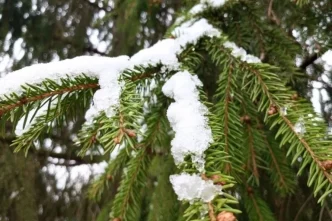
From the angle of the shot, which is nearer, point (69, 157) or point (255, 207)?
point (255, 207)

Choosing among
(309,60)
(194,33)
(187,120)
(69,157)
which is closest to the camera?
(187,120)

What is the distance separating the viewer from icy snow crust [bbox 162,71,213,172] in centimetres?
62

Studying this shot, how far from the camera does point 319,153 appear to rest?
0.66 m

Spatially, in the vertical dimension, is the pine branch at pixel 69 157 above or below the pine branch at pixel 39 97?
below

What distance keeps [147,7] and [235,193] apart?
0.93 meters

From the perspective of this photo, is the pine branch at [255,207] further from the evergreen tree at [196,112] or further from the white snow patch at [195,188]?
the white snow patch at [195,188]

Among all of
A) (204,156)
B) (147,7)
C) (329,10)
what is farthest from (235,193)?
(147,7)

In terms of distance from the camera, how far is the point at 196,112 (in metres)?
0.72

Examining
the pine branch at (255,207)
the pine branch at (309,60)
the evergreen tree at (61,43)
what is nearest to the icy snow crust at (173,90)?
the pine branch at (255,207)

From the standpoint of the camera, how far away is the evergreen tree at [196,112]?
0.62 metres

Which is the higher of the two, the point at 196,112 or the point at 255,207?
the point at 196,112

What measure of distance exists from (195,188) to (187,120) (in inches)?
6.3

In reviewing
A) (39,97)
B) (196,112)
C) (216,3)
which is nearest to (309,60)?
(216,3)

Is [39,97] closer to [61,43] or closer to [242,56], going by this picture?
[242,56]
